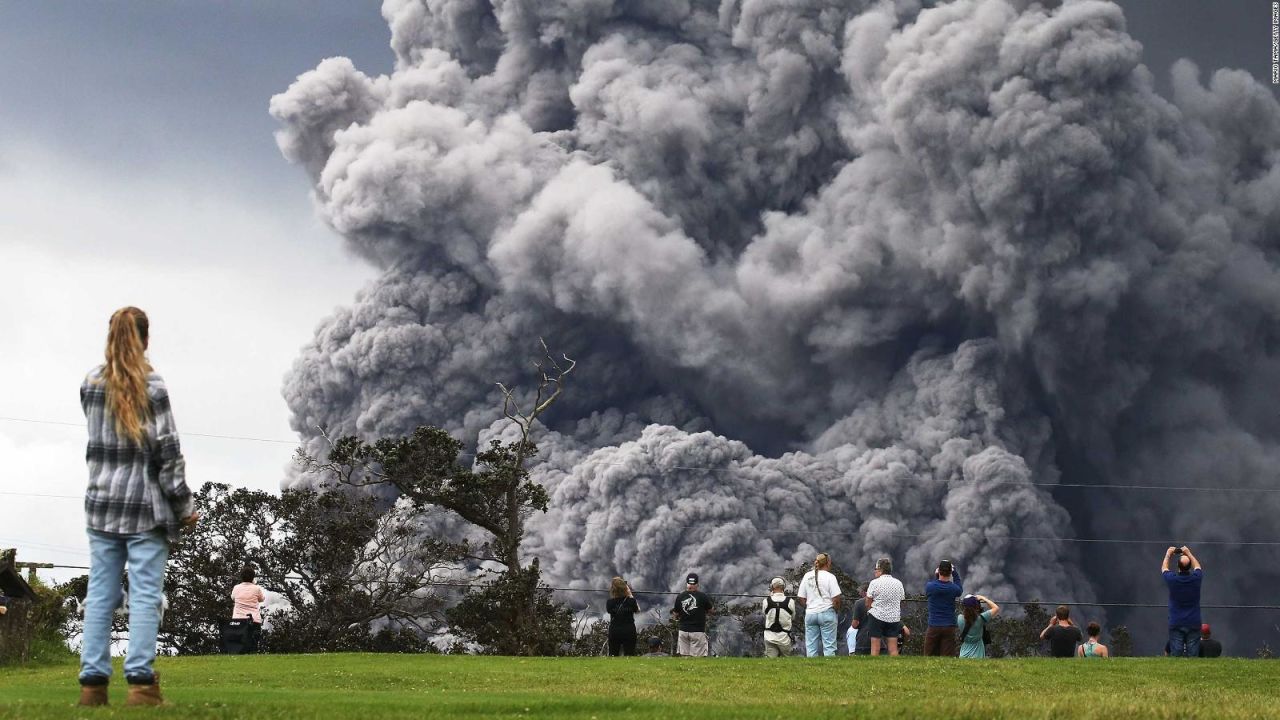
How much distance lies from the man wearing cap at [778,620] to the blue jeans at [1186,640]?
5190 millimetres

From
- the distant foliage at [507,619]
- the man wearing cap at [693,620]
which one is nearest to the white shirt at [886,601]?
the man wearing cap at [693,620]

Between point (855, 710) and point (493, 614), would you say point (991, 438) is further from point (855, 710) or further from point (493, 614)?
point (855, 710)

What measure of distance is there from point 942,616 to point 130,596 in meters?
13.7

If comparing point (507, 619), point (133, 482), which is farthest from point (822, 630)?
point (133, 482)

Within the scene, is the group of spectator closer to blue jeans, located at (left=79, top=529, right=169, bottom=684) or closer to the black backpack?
the black backpack

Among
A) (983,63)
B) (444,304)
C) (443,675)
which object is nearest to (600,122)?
(444,304)

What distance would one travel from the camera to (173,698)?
348 inches

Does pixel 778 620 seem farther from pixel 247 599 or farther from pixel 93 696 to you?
pixel 93 696

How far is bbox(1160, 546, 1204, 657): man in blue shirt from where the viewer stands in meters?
18.4

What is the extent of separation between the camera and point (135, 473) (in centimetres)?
723

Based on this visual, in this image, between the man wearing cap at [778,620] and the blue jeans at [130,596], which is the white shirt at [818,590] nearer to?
the man wearing cap at [778,620]

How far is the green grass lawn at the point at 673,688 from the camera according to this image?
8.07 metres

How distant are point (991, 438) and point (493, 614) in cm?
3662

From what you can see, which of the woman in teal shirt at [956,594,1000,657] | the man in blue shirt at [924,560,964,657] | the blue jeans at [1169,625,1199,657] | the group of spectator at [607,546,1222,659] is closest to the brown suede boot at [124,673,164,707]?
the group of spectator at [607,546,1222,659]
